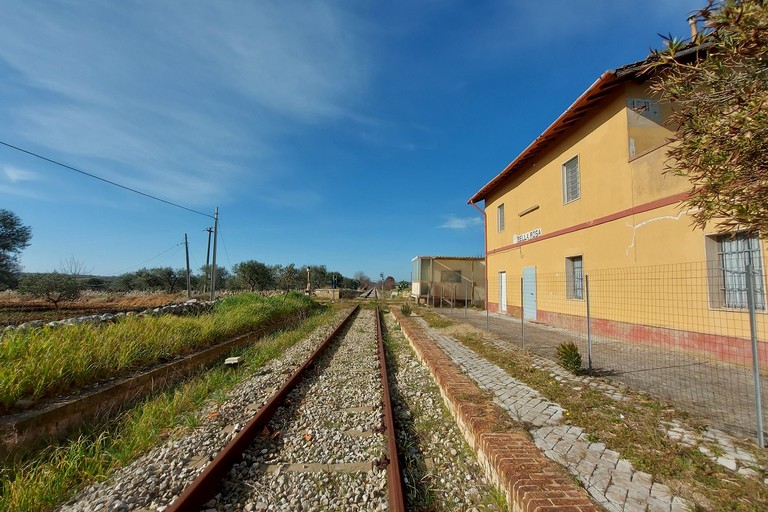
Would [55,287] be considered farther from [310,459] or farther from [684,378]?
[684,378]

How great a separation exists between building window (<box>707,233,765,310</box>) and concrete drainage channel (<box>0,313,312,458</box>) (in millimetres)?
9777

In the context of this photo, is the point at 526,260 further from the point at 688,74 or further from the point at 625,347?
the point at 688,74

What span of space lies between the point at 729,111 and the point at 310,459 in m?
4.64

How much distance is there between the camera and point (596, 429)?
3.60 meters

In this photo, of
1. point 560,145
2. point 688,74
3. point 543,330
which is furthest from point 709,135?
point 560,145

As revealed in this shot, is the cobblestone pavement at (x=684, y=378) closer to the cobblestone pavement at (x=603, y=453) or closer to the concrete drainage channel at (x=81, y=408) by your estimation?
the cobblestone pavement at (x=603, y=453)

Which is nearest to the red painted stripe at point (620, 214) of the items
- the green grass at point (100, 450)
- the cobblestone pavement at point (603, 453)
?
the cobblestone pavement at point (603, 453)

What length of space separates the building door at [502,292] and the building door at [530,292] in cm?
218

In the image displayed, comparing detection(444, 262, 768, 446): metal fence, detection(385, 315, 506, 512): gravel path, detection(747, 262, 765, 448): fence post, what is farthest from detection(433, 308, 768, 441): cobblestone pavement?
detection(385, 315, 506, 512): gravel path

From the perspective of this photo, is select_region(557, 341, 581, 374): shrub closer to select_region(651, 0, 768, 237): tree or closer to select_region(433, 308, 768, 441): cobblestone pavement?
select_region(433, 308, 768, 441): cobblestone pavement

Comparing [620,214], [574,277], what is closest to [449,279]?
[574,277]

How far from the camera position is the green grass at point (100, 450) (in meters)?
2.88

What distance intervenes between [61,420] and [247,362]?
371 centimetres

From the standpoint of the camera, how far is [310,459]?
3.46 meters
